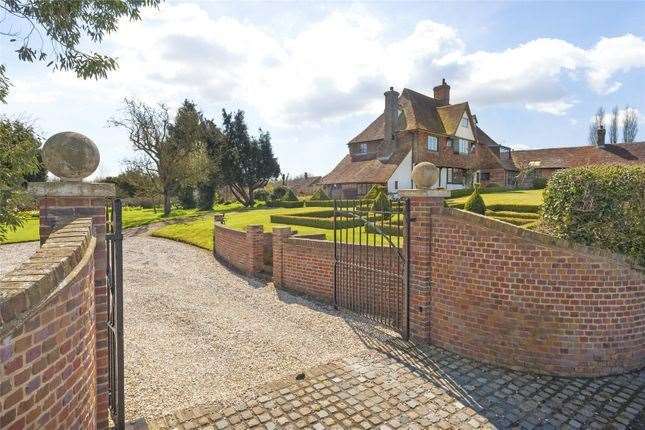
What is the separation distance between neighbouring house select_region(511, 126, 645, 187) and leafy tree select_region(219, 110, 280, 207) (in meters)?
27.7

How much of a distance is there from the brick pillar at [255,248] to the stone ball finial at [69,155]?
330 inches

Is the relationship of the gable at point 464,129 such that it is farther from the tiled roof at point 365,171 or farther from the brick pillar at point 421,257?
the brick pillar at point 421,257

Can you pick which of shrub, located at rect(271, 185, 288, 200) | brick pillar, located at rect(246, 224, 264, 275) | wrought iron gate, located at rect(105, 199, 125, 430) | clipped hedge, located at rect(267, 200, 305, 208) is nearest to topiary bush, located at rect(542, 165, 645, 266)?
wrought iron gate, located at rect(105, 199, 125, 430)

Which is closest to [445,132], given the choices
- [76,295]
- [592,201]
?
[592,201]

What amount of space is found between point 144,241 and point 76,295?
18.8 metres

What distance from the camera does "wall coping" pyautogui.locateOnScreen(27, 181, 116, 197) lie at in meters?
3.50

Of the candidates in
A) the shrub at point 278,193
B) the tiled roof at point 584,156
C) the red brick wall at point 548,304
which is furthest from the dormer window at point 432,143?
the red brick wall at point 548,304

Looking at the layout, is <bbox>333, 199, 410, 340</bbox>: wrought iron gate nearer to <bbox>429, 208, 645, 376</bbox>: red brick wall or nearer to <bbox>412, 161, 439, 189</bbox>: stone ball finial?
<bbox>412, 161, 439, 189</bbox>: stone ball finial

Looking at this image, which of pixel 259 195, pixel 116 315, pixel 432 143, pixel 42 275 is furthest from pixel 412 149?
pixel 42 275

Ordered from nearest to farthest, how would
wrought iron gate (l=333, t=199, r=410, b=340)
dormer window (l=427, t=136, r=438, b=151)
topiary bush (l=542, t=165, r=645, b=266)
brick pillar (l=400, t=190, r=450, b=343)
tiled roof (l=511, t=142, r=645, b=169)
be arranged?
1. topiary bush (l=542, t=165, r=645, b=266)
2. brick pillar (l=400, t=190, r=450, b=343)
3. wrought iron gate (l=333, t=199, r=410, b=340)
4. dormer window (l=427, t=136, r=438, b=151)
5. tiled roof (l=511, t=142, r=645, b=169)

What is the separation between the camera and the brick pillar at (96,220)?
3.62 m

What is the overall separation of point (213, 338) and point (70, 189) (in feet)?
14.0

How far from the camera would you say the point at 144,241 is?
783 inches

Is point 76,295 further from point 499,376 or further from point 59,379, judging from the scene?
point 499,376
